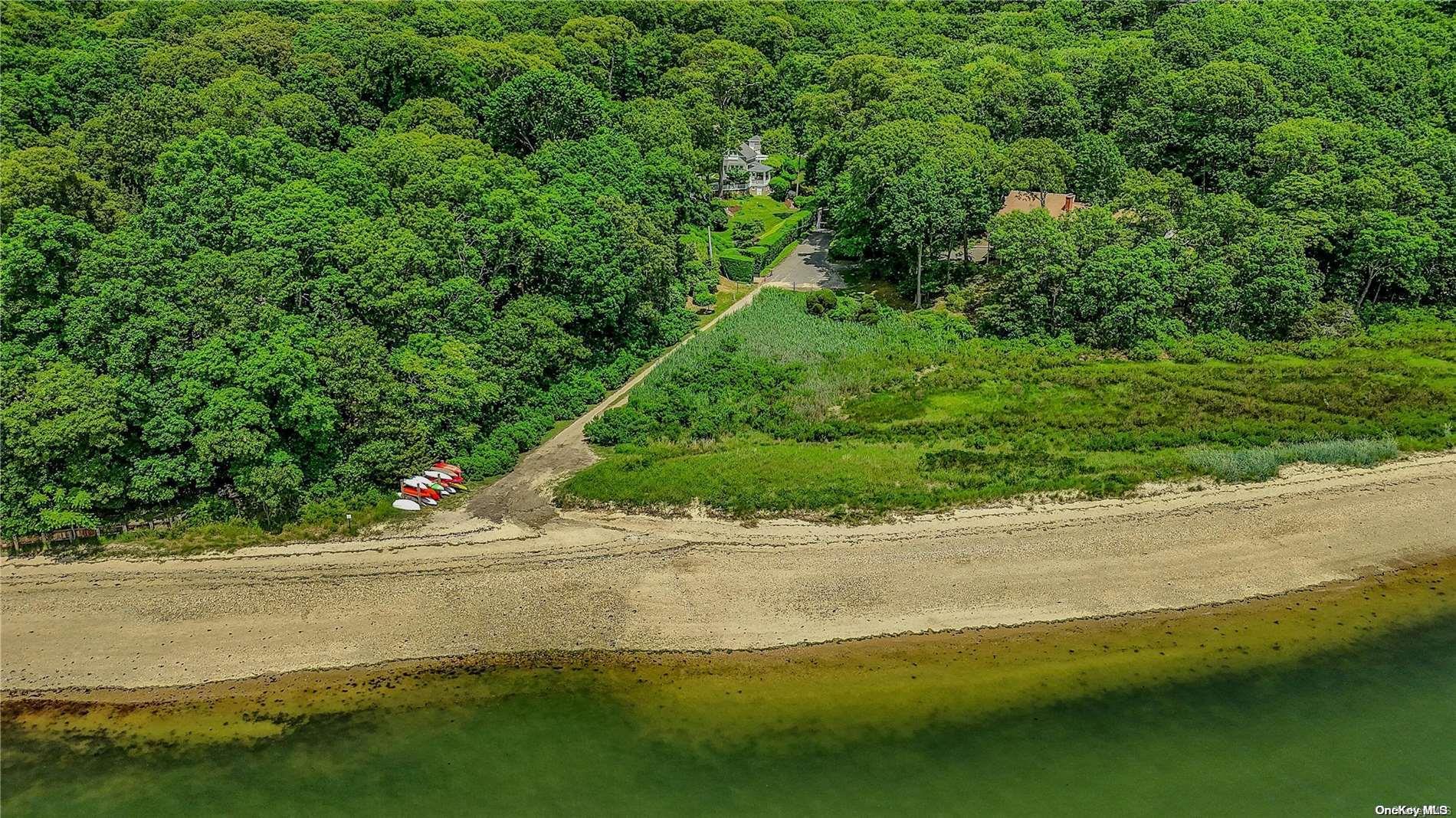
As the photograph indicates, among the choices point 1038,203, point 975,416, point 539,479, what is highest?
point 1038,203

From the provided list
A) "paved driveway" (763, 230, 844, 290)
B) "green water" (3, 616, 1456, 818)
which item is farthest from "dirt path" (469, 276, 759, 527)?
"paved driveway" (763, 230, 844, 290)

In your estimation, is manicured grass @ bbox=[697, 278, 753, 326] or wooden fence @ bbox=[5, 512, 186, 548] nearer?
wooden fence @ bbox=[5, 512, 186, 548]

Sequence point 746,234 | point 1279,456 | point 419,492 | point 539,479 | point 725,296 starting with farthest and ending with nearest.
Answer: point 746,234 → point 725,296 → point 539,479 → point 1279,456 → point 419,492

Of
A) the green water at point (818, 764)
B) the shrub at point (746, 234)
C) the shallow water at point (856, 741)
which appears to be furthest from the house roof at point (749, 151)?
the green water at point (818, 764)

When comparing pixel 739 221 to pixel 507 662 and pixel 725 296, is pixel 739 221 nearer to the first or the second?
pixel 725 296

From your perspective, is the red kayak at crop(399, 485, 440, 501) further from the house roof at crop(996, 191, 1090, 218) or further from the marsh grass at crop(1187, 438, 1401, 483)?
the house roof at crop(996, 191, 1090, 218)

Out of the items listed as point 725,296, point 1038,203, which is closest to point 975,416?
point 725,296

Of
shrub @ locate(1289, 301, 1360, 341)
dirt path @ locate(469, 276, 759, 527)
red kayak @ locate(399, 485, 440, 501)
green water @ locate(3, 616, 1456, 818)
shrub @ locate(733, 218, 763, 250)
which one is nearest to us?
green water @ locate(3, 616, 1456, 818)
